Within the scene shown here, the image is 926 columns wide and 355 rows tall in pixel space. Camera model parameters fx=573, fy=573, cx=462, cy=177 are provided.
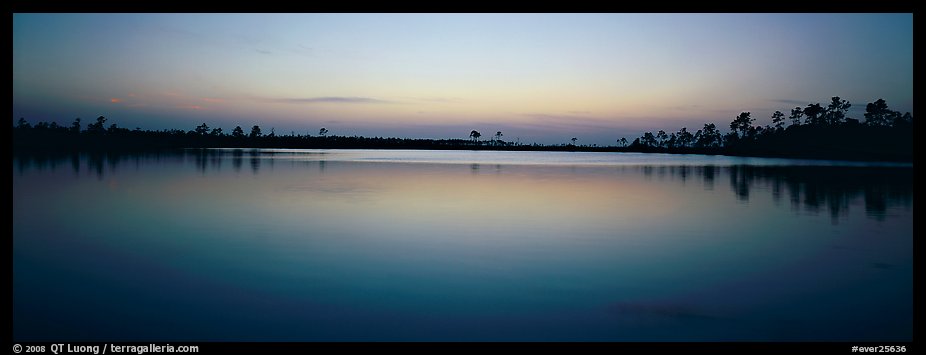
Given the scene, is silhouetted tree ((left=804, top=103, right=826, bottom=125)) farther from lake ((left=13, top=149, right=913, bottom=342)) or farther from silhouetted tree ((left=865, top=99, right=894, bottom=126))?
lake ((left=13, top=149, right=913, bottom=342))

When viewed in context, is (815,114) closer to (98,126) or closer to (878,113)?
(878,113)

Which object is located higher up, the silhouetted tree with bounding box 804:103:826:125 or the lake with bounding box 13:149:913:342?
the silhouetted tree with bounding box 804:103:826:125

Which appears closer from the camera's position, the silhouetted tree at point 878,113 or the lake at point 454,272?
the lake at point 454,272

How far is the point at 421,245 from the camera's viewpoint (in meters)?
11.6

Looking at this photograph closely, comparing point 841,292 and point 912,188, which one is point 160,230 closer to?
point 841,292

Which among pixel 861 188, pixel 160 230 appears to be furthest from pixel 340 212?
pixel 861 188

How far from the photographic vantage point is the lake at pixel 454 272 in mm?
6770

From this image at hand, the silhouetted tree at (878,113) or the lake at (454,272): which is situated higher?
the silhouetted tree at (878,113)

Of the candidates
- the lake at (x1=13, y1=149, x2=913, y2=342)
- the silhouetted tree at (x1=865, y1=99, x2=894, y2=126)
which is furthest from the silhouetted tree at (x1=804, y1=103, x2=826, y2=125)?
the lake at (x1=13, y1=149, x2=913, y2=342)

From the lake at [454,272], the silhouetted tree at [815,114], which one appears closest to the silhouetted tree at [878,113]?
the silhouetted tree at [815,114]

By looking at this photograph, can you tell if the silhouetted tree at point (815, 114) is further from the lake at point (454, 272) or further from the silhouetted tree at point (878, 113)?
the lake at point (454, 272)

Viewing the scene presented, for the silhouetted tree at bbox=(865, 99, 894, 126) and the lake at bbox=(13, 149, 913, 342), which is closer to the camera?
the lake at bbox=(13, 149, 913, 342)

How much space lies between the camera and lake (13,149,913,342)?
677 centimetres
